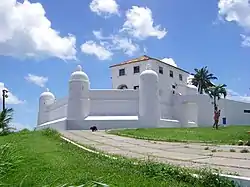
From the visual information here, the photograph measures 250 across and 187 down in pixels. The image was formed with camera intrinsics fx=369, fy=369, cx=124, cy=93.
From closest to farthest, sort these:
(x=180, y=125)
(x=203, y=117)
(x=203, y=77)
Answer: (x=180, y=125) < (x=203, y=117) < (x=203, y=77)

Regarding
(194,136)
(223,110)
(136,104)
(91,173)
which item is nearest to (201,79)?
(223,110)

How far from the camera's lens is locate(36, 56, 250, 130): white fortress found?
38906 mm

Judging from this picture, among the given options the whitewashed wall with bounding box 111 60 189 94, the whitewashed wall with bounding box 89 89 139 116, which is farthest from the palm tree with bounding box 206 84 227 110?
the whitewashed wall with bounding box 89 89 139 116

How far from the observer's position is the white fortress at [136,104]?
1532 inches

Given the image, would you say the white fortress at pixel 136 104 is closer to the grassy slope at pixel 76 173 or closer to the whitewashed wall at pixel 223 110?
the whitewashed wall at pixel 223 110

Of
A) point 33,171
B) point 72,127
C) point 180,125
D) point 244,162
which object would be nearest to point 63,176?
point 33,171

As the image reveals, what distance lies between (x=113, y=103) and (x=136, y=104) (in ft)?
8.33

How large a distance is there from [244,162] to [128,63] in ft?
133

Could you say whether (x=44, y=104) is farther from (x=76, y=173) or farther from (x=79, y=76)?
(x=76, y=173)

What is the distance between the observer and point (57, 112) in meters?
44.8

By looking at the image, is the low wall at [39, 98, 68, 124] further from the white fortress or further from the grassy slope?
the grassy slope

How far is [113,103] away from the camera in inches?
1576

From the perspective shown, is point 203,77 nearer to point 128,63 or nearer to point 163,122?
point 128,63

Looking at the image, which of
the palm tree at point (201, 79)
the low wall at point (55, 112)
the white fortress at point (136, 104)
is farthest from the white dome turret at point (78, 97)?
the palm tree at point (201, 79)
